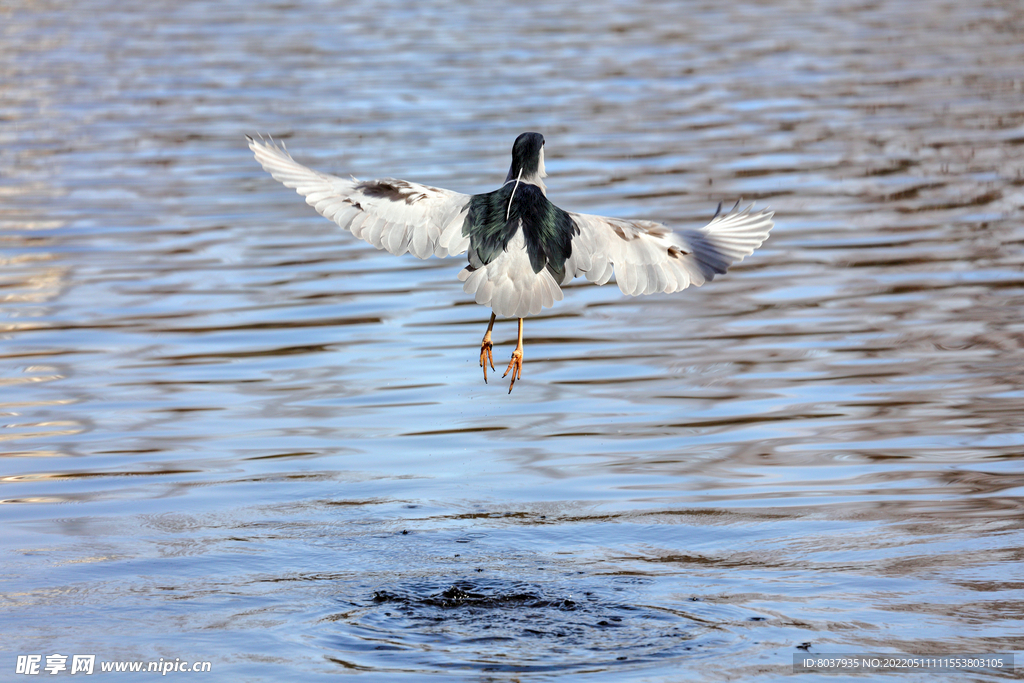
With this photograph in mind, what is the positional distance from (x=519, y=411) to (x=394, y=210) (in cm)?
264

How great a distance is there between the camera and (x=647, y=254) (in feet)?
26.8

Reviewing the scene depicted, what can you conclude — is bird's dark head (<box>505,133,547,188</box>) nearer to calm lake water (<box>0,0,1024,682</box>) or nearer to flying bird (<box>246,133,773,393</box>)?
flying bird (<box>246,133,773,393</box>)

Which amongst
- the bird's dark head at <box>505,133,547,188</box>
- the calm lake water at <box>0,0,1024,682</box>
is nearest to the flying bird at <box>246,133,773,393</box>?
the bird's dark head at <box>505,133,547,188</box>

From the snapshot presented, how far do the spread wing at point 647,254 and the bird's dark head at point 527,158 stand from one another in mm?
323

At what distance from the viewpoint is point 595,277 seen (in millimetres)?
8031

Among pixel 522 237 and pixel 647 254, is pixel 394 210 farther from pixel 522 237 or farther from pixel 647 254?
pixel 647 254

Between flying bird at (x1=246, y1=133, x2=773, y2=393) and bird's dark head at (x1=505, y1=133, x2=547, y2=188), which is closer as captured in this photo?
flying bird at (x1=246, y1=133, x2=773, y2=393)

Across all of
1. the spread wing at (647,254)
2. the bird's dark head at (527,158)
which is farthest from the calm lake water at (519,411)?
the bird's dark head at (527,158)

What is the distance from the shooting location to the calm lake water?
692 centimetres

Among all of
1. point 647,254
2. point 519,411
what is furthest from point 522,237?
point 519,411

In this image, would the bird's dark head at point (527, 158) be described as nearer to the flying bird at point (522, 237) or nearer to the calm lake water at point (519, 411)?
the flying bird at point (522, 237)

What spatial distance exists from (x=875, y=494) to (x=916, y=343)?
3.14 m

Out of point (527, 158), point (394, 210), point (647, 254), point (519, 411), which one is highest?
point (527, 158)

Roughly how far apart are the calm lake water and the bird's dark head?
194cm
